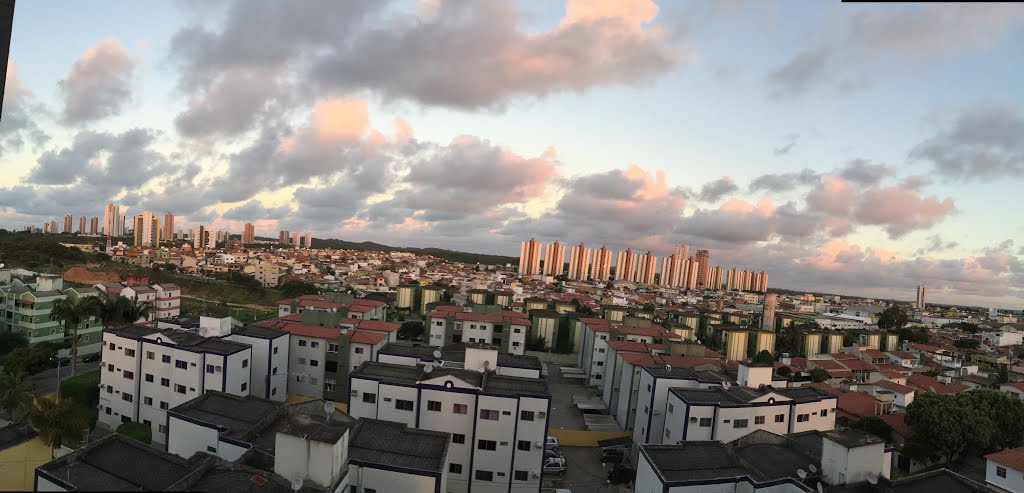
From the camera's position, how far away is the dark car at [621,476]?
19875mm

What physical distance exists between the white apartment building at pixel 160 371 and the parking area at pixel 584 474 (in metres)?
13.7

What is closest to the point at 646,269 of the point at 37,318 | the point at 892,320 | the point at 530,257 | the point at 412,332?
the point at 530,257

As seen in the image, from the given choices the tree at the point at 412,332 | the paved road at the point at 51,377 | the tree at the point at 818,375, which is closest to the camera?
the paved road at the point at 51,377

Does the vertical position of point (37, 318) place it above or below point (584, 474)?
above

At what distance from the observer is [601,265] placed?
144m

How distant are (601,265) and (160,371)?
12869 cm

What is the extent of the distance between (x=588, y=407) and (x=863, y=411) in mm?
14077

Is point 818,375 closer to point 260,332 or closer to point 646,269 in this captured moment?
point 260,332

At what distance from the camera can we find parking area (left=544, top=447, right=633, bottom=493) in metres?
19.4

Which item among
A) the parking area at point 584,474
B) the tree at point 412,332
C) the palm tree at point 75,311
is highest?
the palm tree at point 75,311

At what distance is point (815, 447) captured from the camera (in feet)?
54.7

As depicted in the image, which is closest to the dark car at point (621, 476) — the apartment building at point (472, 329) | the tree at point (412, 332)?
the apartment building at point (472, 329)

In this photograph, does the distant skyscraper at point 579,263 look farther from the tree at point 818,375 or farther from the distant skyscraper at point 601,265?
the tree at point 818,375

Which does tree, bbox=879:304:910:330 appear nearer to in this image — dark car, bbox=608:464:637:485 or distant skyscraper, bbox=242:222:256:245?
dark car, bbox=608:464:637:485
